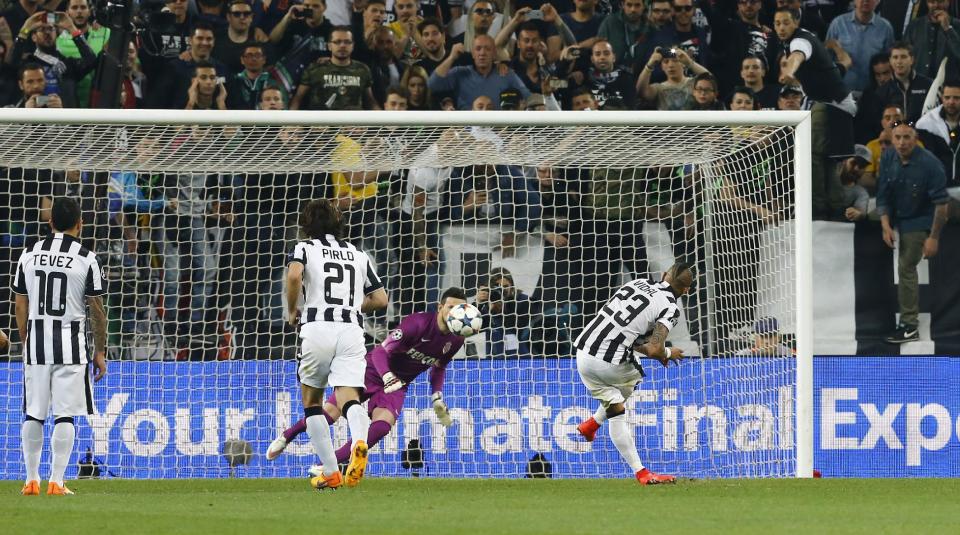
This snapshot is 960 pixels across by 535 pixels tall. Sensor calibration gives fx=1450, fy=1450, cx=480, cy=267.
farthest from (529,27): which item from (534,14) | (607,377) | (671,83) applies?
(607,377)

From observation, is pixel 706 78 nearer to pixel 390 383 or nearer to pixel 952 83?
pixel 952 83

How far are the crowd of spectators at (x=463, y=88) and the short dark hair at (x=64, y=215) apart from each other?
7.56 ft

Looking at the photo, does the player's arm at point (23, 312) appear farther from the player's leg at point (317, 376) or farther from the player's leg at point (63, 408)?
the player's leg at point (317, 376)

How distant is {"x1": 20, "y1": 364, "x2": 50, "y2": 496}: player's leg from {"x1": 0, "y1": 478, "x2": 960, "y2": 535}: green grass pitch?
150mm

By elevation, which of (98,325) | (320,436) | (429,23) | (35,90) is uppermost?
(429,23)

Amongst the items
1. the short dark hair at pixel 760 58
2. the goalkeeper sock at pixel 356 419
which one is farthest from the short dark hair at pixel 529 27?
the goalkeeper sock at pixel 356 419

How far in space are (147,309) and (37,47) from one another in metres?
2.99

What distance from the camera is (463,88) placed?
45.8 feet

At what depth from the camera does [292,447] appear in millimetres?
12438

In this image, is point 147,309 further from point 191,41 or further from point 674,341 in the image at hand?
point 674,341

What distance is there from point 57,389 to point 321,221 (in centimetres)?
199

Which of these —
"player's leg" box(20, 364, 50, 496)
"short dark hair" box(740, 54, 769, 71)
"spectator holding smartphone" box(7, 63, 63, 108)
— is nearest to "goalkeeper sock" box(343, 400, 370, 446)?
"player's leg" box(20, 364, 50, 496)

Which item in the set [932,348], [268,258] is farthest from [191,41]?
[932,348]

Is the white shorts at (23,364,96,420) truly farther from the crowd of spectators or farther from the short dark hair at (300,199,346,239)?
the crowd of spectators
